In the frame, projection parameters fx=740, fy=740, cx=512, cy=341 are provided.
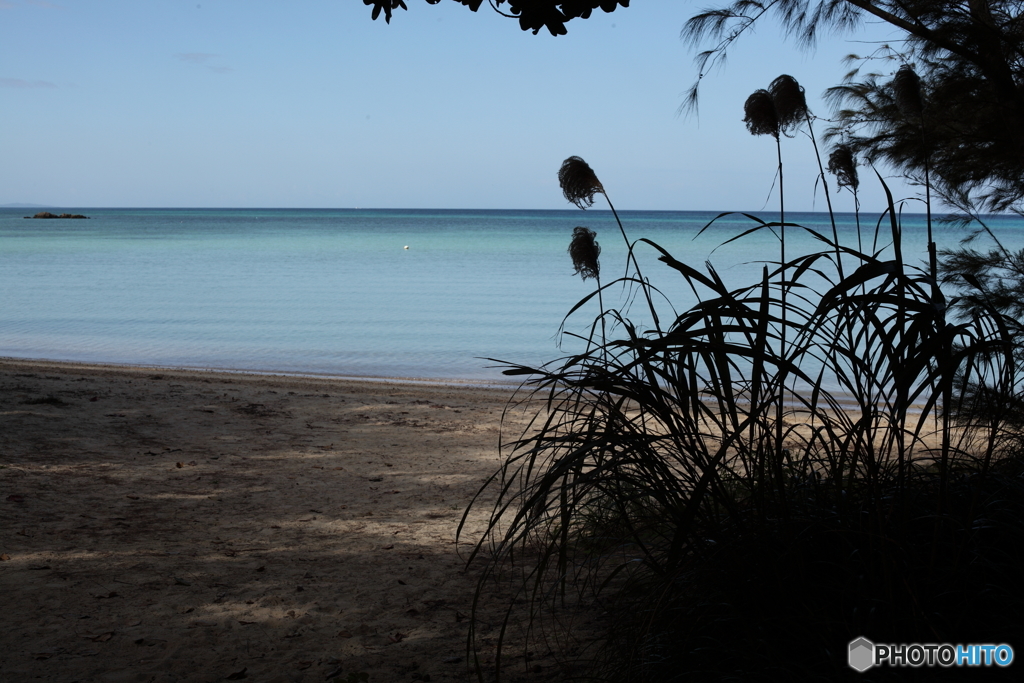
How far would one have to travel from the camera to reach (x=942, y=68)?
4.09 metres

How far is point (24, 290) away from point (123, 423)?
16.0m

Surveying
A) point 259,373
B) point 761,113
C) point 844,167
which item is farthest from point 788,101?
point 259,373

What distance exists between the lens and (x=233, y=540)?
3.61 meters

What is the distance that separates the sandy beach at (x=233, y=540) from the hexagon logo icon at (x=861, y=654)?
0.96 metres

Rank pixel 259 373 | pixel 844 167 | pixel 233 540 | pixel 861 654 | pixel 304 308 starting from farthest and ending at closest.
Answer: pixel 304 308 → pixel 259 373 → pixel 233 540 → pixel 844 167 → pixel 861 654

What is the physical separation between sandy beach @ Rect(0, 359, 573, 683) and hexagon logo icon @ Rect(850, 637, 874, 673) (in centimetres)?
96

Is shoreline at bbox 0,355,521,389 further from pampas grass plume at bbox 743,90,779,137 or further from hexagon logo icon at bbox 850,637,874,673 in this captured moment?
hexagon logo icon at bbox 850,637,874,673

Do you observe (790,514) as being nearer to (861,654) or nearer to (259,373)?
(861,654)

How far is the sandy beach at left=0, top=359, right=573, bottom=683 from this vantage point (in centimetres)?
253

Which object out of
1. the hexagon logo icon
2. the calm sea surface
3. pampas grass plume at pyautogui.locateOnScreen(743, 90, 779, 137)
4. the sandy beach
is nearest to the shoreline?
the calm sea surface

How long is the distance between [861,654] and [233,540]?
288cm

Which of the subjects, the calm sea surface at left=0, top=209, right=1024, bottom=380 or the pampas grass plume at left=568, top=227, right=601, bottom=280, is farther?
the calm sea surface at left=0, top=209, right=1024, bottom=380

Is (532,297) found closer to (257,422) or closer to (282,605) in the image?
(257,422)

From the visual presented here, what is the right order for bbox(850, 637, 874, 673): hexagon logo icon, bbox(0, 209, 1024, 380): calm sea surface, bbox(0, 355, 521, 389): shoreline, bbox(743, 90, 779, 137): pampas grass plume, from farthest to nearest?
bbox(0, 209, 1024, 380): calm sea surface, bbox(0, 355, 521, 389): shoreline, bbox(743, 90, 779, 137): pampas grass plume, bbox(850, 637, 874, 673): hexagon logo icon
